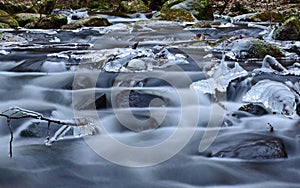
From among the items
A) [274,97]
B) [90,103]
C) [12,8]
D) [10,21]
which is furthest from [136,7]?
[274,97]

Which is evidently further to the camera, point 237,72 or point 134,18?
point 134,18

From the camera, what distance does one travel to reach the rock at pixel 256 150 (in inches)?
110

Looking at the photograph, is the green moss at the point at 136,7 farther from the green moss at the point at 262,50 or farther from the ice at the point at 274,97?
the ice at the point at 274,97

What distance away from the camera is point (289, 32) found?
763cm

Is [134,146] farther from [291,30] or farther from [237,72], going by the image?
[291,30]

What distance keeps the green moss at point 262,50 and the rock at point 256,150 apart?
303 centimetres

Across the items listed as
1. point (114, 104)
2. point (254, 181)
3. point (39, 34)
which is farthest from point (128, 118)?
point (39, 34)

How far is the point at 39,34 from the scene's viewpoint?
9.37 metres

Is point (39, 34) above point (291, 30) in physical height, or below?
below

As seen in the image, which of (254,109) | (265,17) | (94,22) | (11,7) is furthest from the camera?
(11,7)

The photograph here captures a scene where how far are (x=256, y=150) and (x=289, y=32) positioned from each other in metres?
5.51

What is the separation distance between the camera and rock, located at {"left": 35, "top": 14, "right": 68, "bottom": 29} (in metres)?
10.9

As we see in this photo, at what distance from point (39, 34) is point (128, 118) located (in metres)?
6.52

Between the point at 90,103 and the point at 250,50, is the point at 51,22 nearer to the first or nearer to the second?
the point at 250,50
